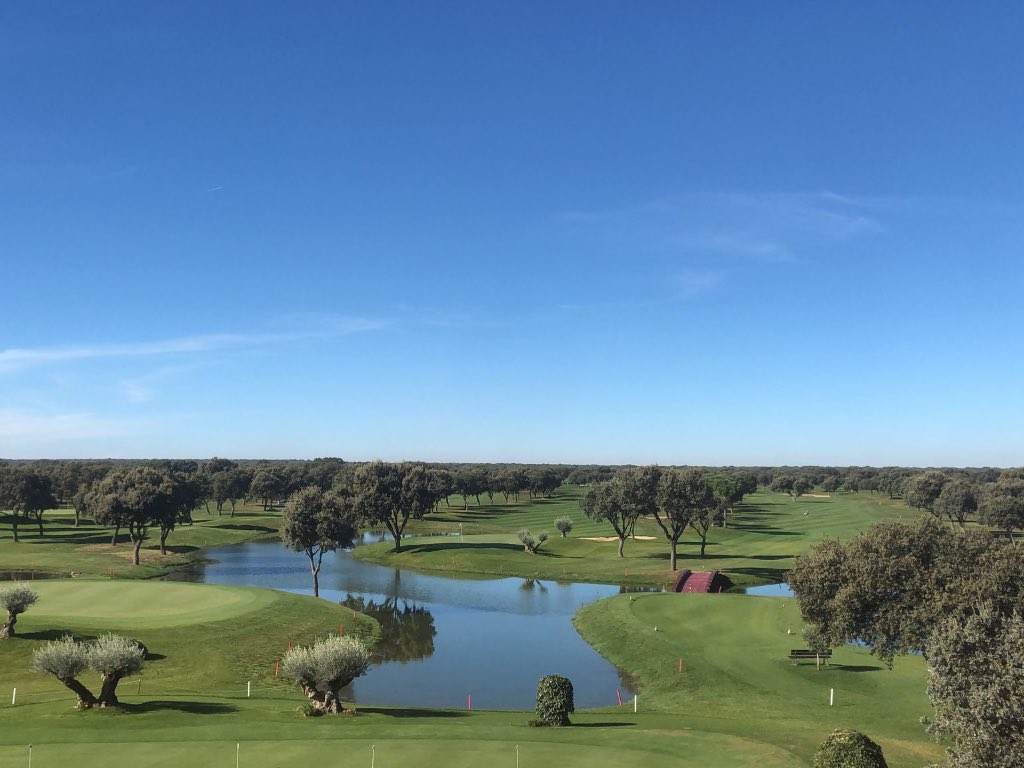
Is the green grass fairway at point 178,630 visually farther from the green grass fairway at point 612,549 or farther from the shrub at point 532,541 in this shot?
the shrub at point 532,541

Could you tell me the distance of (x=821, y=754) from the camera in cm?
2402

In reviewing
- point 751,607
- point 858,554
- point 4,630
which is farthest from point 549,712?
point 4,630

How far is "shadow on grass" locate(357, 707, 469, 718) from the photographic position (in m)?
35.2

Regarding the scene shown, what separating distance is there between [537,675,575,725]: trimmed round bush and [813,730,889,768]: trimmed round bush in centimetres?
1220

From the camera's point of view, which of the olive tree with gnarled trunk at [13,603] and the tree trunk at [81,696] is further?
the olive tree with gnarled trunk at [13,603]

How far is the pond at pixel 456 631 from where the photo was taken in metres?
45.3

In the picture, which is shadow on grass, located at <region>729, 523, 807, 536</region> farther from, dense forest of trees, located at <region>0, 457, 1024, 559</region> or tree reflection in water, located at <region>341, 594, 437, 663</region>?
tree reflection in water, located at <region>341, 594, 437, 663</region>

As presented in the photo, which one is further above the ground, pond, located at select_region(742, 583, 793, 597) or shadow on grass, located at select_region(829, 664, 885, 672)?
shadow on grass, located at select_region(829, 664, 885, 672)

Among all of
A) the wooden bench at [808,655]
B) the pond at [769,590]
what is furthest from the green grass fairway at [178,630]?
the pond at [769,590]

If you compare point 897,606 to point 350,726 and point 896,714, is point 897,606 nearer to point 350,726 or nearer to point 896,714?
point 896,714

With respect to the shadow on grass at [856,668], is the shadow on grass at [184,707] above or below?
above

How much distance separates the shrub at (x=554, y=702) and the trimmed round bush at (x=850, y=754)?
40.0 ft

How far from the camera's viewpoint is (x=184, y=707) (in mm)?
35031

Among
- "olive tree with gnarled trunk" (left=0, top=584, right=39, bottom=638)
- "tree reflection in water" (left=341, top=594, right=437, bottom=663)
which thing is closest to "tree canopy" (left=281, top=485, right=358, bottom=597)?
"tree reflection in water" (left=341, top=594, right=437, bottom=663)
